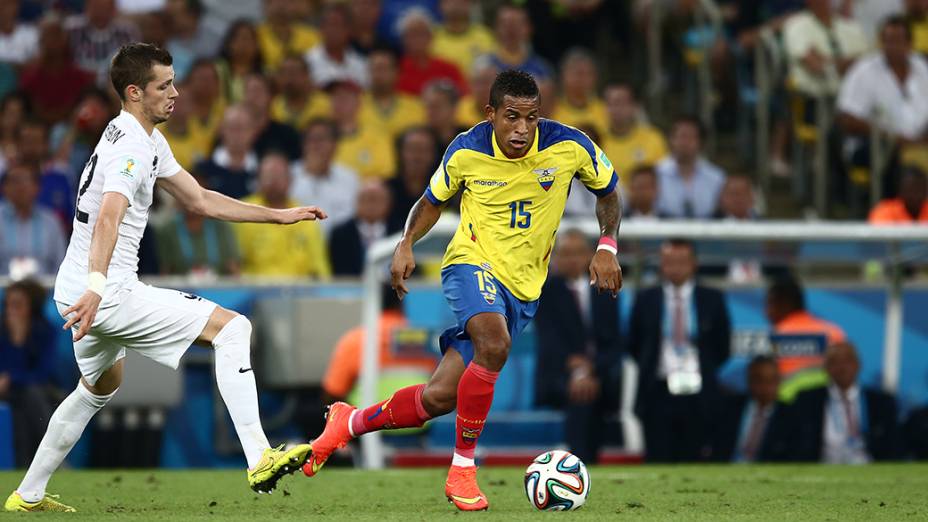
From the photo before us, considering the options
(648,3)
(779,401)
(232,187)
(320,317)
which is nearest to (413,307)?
(320,317)

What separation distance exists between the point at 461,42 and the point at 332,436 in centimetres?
890

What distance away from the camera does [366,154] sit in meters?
14.9

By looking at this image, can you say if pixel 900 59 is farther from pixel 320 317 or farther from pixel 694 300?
pixel 320 317

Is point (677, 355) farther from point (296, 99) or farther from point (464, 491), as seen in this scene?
point (464, 491)

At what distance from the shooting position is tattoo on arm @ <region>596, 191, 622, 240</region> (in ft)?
26.5

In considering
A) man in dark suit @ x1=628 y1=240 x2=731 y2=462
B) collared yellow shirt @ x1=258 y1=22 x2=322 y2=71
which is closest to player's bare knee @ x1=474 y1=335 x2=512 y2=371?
man in dark suit @ x1=628 y1=240 x2=731 y2=462

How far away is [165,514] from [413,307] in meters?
6.11

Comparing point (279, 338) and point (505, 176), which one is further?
point (279, 338)

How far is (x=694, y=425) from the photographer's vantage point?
12.5 meters

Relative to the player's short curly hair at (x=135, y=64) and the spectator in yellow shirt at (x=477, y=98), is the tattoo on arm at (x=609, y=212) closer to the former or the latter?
the player's short curly hair at (x=135, y=64)

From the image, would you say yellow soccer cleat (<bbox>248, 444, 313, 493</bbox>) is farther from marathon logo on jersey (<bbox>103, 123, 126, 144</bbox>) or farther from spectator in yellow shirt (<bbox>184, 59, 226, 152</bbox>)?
spectator in yellow shirt (<bbox>184, 59, 226, 152</bbox>)

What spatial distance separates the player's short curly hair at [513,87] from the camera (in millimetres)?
7668

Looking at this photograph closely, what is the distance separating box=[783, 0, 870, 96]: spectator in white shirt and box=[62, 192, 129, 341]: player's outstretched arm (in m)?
10.1

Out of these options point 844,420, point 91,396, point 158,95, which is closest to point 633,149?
point 844,420
